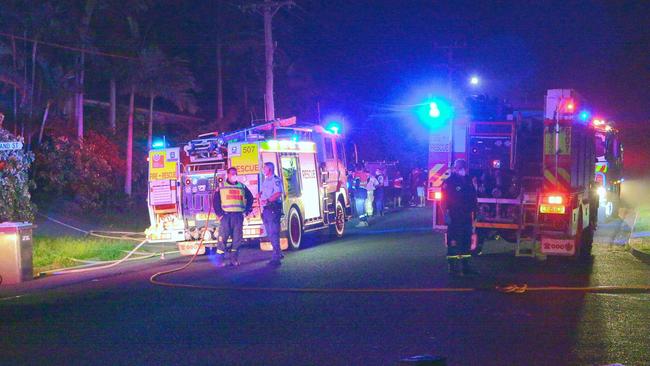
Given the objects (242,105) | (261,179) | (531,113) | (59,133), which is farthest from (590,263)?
(242,105)

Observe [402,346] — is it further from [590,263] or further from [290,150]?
[290,150]

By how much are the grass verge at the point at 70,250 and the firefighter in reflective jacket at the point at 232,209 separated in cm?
376

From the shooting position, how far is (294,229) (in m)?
17.3

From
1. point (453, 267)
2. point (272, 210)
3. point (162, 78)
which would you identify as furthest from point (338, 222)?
point (162, 78)

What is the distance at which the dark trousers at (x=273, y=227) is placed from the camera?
1420cm

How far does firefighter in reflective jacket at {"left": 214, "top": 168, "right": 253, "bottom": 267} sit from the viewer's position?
1417cm

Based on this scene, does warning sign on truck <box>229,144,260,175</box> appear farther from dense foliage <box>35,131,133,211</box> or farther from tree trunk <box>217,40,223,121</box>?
tree trunk <box>217,40,223,121</box>

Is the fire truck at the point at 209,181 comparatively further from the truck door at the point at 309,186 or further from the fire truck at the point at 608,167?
the fire truck at the point at 608,167

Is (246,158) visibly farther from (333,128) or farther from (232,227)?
(333,128)

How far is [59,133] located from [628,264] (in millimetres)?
18930

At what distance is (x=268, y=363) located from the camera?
6.96 m

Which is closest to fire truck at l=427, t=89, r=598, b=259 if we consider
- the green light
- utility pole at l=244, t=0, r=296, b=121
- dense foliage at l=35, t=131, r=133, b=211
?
the green light

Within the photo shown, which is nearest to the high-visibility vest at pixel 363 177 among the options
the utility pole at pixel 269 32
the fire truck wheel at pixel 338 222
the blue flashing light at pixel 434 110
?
the fire truck wheel at pixel 338 222

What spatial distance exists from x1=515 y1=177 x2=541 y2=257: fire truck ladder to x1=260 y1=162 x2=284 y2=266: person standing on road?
4.45 metres
